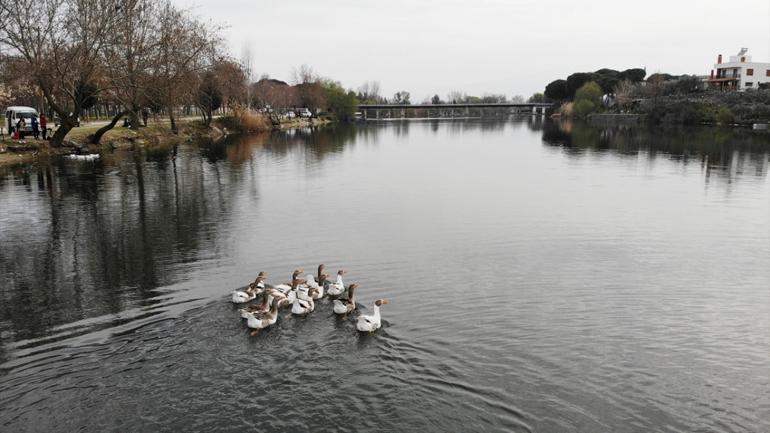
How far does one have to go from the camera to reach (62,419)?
10008 millimetres

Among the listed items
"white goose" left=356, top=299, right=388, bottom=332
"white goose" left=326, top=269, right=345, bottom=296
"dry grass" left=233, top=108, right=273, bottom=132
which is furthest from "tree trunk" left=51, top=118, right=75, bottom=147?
"dry grass" left=233, top=108, right=273, bottom=132

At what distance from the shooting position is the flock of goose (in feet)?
44.7

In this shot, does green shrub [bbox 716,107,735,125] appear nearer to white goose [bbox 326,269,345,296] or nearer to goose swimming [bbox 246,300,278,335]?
white goose [bbox 326,269,345,296]

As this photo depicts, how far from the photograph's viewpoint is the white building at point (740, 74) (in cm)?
13575

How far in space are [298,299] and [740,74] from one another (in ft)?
510

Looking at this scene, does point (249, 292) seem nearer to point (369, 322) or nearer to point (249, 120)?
point (369, 322)

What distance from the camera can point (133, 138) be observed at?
61.8m

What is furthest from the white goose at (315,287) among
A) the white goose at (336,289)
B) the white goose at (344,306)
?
the white goose at (344,306)

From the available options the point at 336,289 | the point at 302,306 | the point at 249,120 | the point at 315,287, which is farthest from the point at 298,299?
the point at 249,120

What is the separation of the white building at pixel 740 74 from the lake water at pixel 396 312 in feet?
418

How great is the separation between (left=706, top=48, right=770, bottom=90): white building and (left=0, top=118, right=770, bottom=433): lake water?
127 metres

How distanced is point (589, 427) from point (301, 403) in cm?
519

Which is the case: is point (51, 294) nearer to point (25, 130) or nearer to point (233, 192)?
point (233, 192)

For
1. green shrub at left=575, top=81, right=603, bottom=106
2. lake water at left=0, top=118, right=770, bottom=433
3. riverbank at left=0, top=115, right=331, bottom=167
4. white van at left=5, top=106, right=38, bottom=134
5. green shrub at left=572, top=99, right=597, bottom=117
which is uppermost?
green shrub at left=575, top=81, right=603, bottom=106
